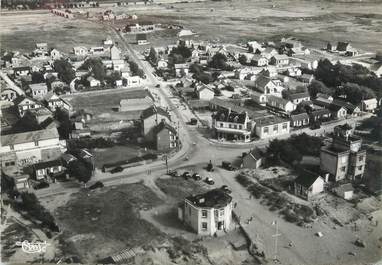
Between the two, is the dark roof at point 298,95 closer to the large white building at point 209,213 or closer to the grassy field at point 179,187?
the grassy field at point 179,187

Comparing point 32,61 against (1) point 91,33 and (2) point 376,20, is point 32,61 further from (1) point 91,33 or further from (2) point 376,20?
(2) point 376,20

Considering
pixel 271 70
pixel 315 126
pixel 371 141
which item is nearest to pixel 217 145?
pixel 315 126

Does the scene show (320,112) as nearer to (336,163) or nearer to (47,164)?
(336,163)

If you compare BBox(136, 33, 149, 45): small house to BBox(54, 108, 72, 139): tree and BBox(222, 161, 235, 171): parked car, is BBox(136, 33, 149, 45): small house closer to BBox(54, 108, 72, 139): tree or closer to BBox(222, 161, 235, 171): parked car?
BBox(54, 108, 72, 139): tree

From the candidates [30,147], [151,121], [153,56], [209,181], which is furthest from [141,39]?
[209,181]

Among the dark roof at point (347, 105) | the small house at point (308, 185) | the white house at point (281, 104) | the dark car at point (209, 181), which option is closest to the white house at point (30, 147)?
the dark car at point (209, 181)
